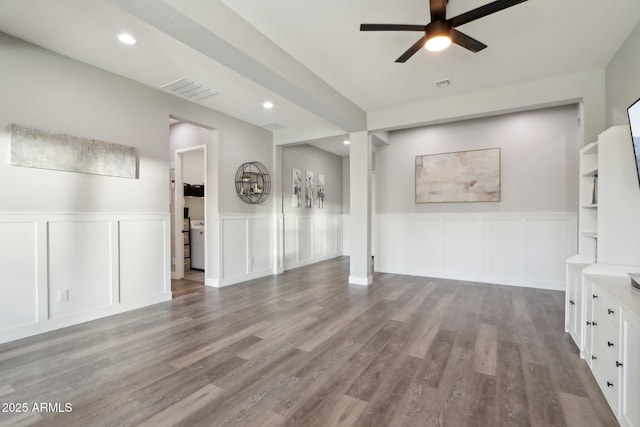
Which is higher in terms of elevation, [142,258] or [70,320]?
[142,258]

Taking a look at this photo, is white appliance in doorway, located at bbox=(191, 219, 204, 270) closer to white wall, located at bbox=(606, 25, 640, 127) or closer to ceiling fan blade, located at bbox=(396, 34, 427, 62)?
ceiling fan blade, located at bbox=(396, 34, 427, 62)

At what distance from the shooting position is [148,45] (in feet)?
8.87

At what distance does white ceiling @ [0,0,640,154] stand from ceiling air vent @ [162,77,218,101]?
0.38 ft

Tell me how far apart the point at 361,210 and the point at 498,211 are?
6.93 feet

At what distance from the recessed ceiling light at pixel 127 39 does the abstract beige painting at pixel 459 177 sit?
4.28 meters

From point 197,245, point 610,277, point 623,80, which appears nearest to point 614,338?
point 610,277

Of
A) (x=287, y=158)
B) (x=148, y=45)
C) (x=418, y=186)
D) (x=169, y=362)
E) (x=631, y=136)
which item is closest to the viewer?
(x=631, y=136)

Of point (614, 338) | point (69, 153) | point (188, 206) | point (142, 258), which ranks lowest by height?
point (614, 338)

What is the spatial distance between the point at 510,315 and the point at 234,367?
114 inches

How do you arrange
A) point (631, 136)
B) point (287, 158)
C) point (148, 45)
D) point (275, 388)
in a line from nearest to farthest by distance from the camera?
1. point (275, 388)
2. point (631, 136)
3. point (148, 45)
4. point (287, 158)

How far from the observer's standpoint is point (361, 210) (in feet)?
15.4

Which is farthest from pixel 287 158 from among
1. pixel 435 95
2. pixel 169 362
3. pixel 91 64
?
pixel 169 362

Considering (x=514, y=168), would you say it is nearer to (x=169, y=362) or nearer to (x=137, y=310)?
(x=169, y=362)

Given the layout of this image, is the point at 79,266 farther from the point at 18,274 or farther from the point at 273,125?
the point at 273,125
